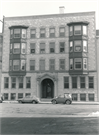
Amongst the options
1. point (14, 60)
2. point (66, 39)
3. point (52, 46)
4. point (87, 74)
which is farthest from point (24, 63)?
point (87, 74)

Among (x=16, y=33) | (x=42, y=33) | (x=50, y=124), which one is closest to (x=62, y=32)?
(x=42, y=33)

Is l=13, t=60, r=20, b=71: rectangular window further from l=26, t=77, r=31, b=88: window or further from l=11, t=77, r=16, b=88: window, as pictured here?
l=26, t=77, r=31, b=88: window

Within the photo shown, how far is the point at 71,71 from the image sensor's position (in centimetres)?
3562

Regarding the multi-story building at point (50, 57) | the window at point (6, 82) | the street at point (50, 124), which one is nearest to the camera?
the street at point (50, 124)

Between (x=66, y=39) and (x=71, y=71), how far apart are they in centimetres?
626

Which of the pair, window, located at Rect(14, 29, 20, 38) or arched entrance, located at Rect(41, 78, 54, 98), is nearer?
arched entrance, located at Rect(41, 78, 54, 98)

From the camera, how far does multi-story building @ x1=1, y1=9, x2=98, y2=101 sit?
35.6 m

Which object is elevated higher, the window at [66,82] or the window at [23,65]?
the window at [23,65]

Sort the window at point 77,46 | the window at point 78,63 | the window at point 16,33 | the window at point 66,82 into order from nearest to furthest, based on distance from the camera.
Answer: the window at point 78,63, the window at point 77,46, the window at point 66,82, the window at point 16,33

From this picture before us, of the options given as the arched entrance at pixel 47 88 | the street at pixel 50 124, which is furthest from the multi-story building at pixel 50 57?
the street at pixel 50 124

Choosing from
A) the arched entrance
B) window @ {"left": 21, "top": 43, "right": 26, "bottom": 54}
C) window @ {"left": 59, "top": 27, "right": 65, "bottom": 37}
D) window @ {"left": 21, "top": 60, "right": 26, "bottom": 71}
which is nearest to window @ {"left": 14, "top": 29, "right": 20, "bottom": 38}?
window @ {"left": 21, "top": 43, "right": 26, "bottom": 54}

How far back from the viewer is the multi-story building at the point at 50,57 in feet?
117

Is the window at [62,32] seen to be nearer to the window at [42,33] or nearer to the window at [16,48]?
the window at [42,33]

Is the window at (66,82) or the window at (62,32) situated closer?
the window at (66,82)
